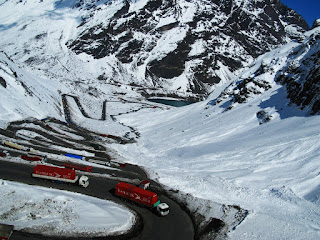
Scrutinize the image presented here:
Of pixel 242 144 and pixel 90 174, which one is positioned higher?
pixel 242 144

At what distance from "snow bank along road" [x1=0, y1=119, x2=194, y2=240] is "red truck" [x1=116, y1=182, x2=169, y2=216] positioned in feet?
1.92

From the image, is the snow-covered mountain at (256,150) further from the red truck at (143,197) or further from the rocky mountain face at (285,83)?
the red truck at (143,197)

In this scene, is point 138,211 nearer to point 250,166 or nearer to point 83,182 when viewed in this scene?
point 83,182

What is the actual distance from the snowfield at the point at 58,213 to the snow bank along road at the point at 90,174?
907 millimetres

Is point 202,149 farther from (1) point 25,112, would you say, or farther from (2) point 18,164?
(1) point 25,112

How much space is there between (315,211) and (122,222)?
18149 millimetres

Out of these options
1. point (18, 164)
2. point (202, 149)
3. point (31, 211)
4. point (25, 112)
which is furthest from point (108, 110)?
point (31, 211)

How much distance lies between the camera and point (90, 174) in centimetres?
3259

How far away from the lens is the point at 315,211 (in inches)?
1001

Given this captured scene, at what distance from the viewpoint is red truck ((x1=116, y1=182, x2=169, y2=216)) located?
82.0ft

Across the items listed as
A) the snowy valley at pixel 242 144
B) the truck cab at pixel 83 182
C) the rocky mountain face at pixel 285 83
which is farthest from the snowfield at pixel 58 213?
the rocky mountain face at pixel 285 83

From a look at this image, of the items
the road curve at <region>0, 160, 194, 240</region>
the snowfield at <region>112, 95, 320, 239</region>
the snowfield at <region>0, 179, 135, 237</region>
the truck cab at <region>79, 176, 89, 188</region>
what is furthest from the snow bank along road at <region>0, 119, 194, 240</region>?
the snowfield at <region>112, 95, 320, 239</region>

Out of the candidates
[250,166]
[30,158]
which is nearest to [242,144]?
[250,166]

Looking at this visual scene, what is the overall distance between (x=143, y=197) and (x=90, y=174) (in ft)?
31.7
